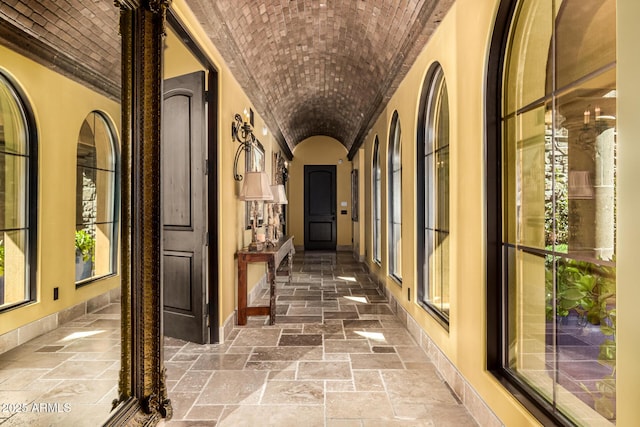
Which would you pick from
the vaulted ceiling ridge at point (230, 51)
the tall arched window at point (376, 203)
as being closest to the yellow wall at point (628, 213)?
the vaulted ceiling ridge at point (230, 51)

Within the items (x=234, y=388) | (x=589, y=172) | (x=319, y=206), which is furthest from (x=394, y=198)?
(x=319, y=206)

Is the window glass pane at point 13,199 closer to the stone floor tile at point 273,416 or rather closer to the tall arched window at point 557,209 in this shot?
the stone floor tile at point 273,416

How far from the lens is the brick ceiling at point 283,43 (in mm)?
1399

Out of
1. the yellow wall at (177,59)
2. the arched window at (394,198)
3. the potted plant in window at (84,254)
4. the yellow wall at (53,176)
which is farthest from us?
the arched window at (394,198)

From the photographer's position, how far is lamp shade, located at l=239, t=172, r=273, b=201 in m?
4.25

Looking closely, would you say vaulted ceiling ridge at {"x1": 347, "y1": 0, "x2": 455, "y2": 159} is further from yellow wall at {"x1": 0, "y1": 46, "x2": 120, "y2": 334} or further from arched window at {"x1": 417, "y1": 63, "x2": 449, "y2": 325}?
yellow wall at {"x1": 0, "y1": 46, "x2": 120, "y2": 334}

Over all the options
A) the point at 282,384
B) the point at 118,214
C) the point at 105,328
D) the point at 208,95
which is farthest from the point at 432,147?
the point at 105,328

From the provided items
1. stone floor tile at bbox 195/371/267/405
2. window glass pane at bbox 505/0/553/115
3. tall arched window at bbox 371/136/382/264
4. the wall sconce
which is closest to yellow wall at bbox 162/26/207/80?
the wall sconce

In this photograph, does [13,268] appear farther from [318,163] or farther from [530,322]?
[318,163]

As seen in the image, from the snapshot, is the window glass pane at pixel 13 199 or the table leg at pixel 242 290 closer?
the window glass pane at pixel 13 199

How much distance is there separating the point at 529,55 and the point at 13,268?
7.81 ft

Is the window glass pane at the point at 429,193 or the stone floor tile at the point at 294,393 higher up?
the window glass pane at the point at 429,193

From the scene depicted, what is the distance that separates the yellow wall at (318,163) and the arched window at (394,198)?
21.3 feet

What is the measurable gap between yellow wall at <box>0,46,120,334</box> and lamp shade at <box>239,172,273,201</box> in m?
2.63
